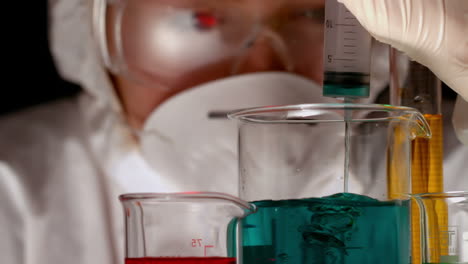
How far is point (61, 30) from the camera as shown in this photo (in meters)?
1.75

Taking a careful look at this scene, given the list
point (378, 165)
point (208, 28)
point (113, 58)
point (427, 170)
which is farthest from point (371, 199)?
point (113, 58)

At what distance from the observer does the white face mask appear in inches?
59.9

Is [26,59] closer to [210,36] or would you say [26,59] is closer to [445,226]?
[210,36]

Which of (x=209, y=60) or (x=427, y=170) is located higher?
(x=209, y=60)

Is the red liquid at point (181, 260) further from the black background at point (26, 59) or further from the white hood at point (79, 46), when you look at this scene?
the black background at point (26, 59)

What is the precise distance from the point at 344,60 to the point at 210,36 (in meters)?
0.82

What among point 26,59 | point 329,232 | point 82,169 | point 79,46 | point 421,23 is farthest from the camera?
point 26,59

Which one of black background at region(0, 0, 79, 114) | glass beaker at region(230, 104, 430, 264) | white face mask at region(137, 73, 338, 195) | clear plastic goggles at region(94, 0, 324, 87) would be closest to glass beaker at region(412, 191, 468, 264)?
glass beaker at region(230, 104, 430, 264)

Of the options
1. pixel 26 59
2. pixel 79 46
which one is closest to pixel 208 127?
pixel 79 46

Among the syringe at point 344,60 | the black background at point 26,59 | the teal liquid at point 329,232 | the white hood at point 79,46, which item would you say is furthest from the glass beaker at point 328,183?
the black background at point 26,59

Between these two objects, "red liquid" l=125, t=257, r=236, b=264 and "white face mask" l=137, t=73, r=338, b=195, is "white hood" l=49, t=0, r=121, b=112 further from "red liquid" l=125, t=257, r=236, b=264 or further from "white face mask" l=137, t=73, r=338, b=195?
"red liquid" l=125, t=257, r=236, b=264

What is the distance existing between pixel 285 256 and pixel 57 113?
162cm

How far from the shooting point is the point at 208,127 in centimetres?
160

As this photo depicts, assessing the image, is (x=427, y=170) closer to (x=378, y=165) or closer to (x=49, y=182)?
(x=378, y=165)
